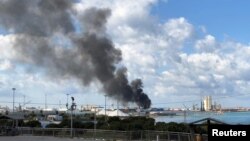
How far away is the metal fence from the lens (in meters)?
50.2

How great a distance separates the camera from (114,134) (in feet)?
199

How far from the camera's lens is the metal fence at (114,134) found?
165ft

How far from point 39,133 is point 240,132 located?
67961 mm

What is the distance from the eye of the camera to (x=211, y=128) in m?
10.3

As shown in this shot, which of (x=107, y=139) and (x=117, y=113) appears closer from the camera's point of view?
(x=107, y=139)

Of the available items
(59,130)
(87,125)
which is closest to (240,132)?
(59,130)

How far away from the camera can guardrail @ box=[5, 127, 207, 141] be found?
1976 inches

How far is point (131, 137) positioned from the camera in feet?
188

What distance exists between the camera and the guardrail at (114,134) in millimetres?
50178

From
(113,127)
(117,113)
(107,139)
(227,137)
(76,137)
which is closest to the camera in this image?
(227,137)

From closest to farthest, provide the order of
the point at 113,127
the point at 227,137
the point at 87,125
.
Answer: the point at 227,137, the point at 113,127, the point at 87,125

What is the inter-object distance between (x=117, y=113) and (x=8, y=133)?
89700 mm

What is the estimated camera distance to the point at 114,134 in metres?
60.7

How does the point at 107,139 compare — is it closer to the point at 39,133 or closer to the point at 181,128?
the point at 181,128
